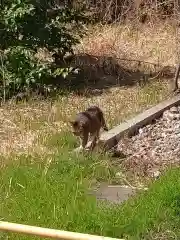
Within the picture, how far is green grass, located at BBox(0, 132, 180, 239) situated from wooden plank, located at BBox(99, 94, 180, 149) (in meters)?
1.00

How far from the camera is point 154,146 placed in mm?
8055

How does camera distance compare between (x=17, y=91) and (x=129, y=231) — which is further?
(x=17, y=91)

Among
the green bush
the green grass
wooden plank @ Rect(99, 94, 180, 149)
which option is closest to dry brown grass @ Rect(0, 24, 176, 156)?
wooden plank @ Rect(99, 94, 180, 149)

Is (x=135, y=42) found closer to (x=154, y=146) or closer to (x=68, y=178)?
(x=154, y=146)

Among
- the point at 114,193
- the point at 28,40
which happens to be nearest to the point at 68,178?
the point at 114,193

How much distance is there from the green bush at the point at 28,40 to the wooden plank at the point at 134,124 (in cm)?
183

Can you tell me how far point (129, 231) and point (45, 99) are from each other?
5285 mm

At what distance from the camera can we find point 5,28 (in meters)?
10.7

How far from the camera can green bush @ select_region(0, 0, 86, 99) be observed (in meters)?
10.5

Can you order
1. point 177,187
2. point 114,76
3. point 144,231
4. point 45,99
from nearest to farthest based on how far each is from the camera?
point 144,231 → point 177,187 → point 45,99 → point 114,76

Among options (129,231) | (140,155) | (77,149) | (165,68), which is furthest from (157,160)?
(165,68)

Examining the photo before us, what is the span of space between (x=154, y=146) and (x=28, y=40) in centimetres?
368

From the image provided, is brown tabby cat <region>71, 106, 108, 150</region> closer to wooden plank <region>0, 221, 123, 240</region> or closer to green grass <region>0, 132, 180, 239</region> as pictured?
green grass <region>0, 132, 180, 239</region>

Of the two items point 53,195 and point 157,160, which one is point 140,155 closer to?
point 157,160
